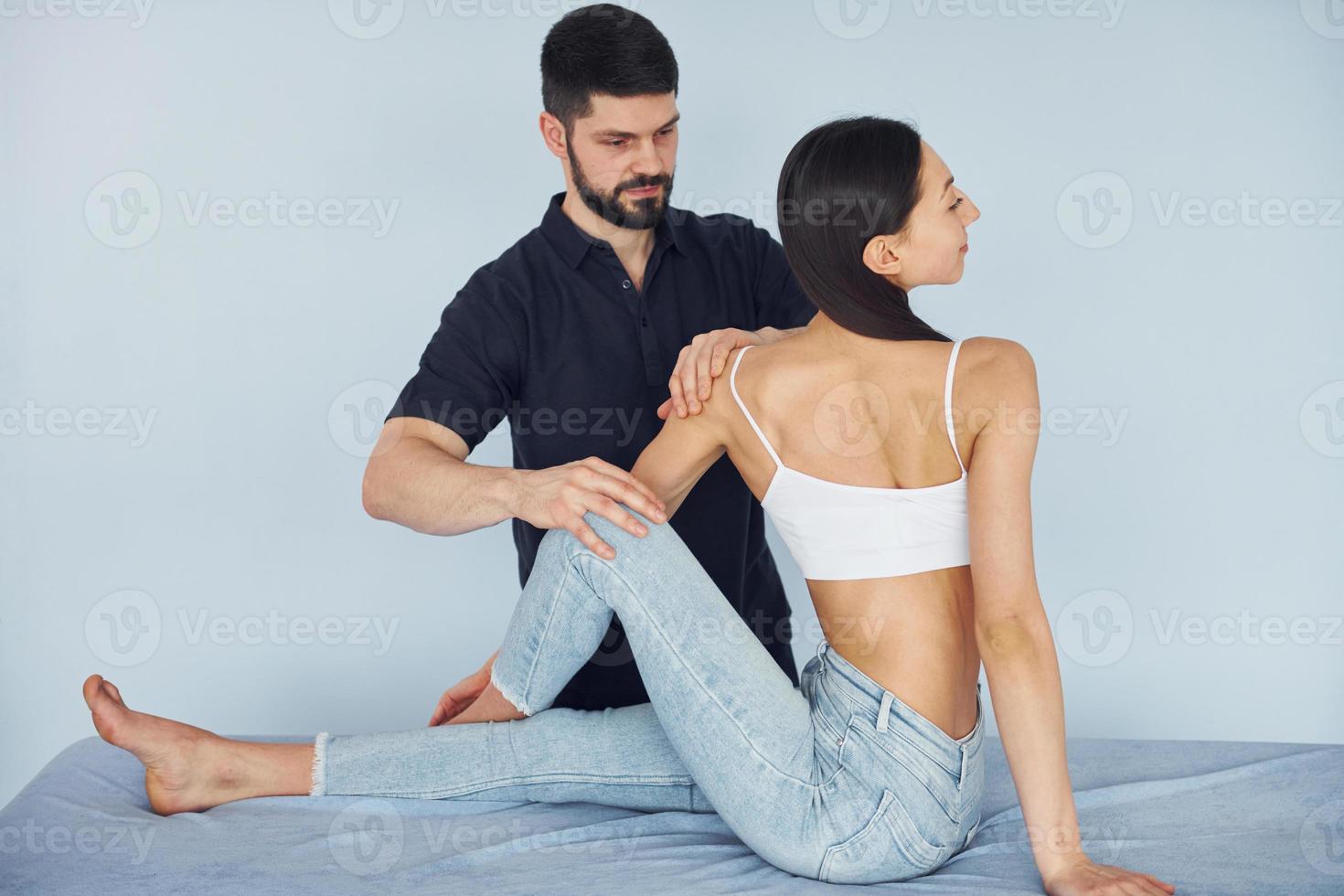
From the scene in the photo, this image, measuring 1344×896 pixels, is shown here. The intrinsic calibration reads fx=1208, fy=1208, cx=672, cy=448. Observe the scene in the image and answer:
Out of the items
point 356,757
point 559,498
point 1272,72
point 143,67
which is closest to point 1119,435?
point 1272,72

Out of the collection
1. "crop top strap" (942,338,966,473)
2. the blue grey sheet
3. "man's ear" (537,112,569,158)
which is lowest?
the blue grey sheet

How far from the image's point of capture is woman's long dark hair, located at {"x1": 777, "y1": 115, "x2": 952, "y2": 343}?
1590 mm

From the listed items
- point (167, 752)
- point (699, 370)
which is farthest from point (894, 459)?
point (167, 752)

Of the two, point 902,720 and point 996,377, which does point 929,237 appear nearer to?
point 996,377

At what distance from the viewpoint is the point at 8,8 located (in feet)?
9.62

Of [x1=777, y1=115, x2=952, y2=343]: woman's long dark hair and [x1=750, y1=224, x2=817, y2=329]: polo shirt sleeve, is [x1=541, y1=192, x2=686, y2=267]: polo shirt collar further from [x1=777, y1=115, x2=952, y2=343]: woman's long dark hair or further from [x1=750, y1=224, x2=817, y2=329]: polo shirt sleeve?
[x1=777, y1=115, x2=952, y2=343]: woman's long dark hair

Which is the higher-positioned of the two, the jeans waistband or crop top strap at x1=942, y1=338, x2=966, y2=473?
crop top strap at x1=942, y1=338, x2=966, y2=473

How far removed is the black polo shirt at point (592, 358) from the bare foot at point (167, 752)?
64 cm

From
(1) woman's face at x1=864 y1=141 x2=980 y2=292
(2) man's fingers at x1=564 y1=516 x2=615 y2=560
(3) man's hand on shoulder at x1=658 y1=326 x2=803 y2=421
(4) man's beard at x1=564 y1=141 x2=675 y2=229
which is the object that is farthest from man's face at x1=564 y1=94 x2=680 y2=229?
(2) man's fingers at x1=564 y1=516 x2=615 y2=560

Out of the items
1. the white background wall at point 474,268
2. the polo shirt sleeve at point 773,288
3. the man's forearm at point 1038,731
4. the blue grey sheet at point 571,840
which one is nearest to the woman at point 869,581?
the man's forearm at point 1038,731

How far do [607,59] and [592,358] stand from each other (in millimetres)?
525

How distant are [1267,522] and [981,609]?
6.20ft

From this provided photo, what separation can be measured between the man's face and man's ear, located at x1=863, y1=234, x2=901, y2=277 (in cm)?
65

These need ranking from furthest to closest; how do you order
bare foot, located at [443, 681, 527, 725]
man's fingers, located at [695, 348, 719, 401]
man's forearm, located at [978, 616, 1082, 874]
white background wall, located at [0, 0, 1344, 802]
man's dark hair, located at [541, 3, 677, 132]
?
white background wall, located at [0, 0, 1344, 802]
man's dark hair, located at [541, 3, 677, 132]
bare foot, located at [443, 681, 527, 725]
man's fingers, located at [695, 348, 719, 401]
man's forearm, located at [978, 616, 1082, 874]
